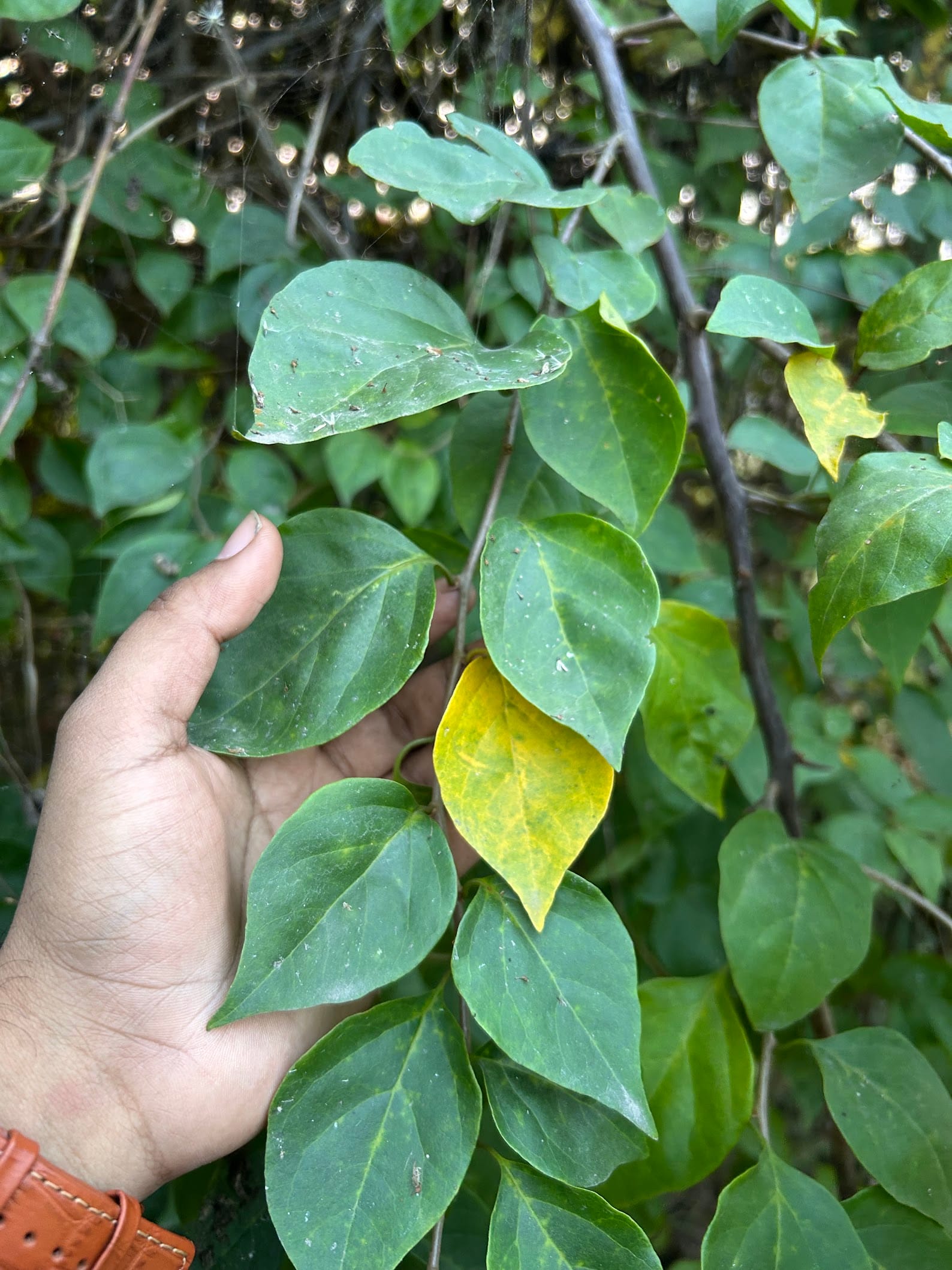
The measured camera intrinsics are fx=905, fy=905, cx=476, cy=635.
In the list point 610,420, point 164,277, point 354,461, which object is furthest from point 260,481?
point 610,420

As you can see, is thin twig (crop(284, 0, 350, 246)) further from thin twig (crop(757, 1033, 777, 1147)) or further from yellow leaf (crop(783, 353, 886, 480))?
thin twig (crop(757, 1033, 777, 1147))

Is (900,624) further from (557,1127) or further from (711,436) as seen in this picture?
(557,1127)

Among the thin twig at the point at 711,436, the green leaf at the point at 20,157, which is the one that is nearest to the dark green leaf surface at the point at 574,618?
the thin twig at the point at 711,436

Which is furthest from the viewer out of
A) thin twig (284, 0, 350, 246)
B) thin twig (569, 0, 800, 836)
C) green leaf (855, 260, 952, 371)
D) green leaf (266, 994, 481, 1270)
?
thin twig (284, 0, 350, 246)

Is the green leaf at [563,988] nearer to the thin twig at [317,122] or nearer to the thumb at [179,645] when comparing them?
the thumb at [179,645]

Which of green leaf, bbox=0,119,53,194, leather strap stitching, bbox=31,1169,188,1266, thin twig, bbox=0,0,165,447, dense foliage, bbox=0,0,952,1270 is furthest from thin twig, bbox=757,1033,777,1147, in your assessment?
green leaf, bbox=0,119,53,194

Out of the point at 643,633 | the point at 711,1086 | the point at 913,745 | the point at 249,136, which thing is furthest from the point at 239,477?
the point at 913,745
